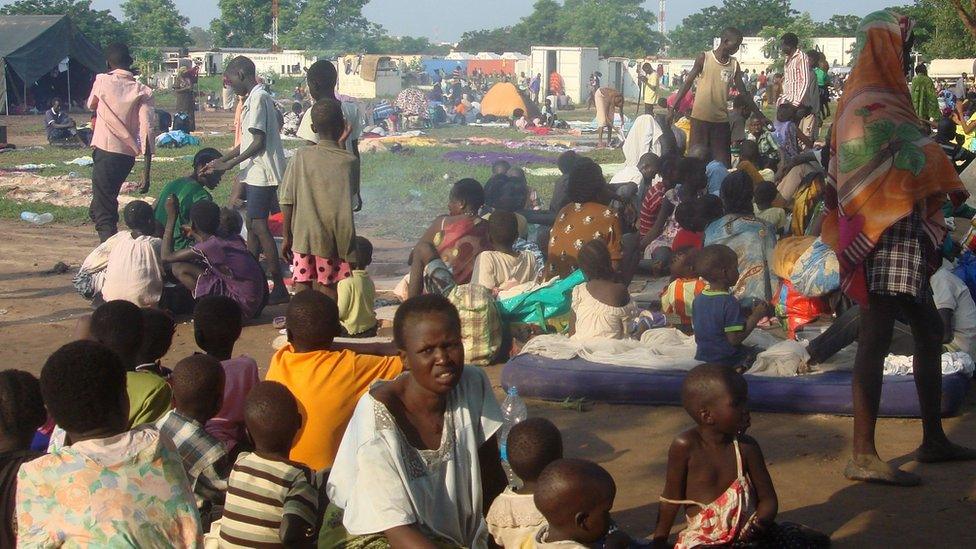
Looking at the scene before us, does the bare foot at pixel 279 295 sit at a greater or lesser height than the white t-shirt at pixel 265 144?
lesser

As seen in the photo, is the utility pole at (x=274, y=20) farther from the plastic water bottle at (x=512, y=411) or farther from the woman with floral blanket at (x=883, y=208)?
the woman with floral blanket at (x=883, y=208)

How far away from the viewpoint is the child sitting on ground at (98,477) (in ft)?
8.75

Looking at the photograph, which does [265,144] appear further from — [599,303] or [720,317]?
[720,317]

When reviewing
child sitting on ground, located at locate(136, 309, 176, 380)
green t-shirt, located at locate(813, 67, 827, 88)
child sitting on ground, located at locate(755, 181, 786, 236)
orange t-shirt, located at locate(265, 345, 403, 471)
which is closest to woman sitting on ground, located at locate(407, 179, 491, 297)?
child sitting on ground, located at locate(755, 181, 786, 236)

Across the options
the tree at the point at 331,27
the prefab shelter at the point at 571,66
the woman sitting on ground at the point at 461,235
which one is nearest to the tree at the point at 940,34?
the prefab shelter at the point at 571,66

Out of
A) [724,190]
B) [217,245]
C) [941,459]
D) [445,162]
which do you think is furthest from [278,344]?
[445,162]

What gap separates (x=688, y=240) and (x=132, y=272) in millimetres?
4024

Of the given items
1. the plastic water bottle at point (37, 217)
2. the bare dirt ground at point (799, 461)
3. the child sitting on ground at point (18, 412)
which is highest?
the child sitting on ground at point (18, 412)

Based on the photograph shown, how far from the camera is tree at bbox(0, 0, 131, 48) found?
153 feet

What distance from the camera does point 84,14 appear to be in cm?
4822

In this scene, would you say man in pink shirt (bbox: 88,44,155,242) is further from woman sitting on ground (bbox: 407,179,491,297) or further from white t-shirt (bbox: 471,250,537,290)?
white t-shirt (bbox: 471,250,537,290)

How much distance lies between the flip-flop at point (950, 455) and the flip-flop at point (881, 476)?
8.0 inches

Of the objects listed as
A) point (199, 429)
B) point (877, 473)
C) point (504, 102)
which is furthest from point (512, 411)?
point (504, 102)

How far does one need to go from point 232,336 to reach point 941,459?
302 cm
